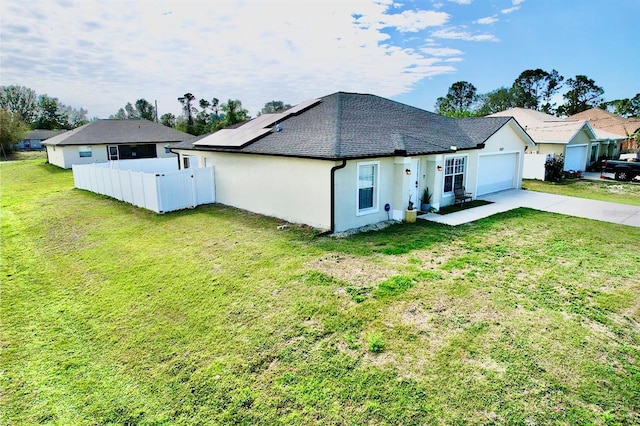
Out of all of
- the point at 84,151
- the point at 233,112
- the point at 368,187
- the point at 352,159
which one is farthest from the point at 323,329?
the point at 233,112

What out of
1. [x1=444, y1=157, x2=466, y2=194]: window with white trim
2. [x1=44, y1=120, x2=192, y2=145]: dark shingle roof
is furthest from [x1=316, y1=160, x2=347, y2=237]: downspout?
[x1=44, y1=120, x2=192, y2=145]: dark shingle roof

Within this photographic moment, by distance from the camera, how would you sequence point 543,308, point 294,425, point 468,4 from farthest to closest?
point 468,4, point 543,308, point 294,425

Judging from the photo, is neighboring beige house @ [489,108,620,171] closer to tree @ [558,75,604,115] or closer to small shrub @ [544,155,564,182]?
small shrub @ [544,155,564,182]

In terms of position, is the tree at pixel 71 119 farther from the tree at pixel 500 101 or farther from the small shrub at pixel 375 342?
the small shrub at pixel 375 342

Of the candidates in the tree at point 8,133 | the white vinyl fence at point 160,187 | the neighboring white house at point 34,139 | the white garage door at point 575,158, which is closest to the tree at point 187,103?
the tree at point 8,133

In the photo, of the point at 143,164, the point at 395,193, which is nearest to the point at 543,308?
the point at 395,193

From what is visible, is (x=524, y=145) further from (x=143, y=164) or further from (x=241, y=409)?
(x=143, y=164)

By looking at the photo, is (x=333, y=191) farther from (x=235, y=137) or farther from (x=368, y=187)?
(x=235, y=137)
